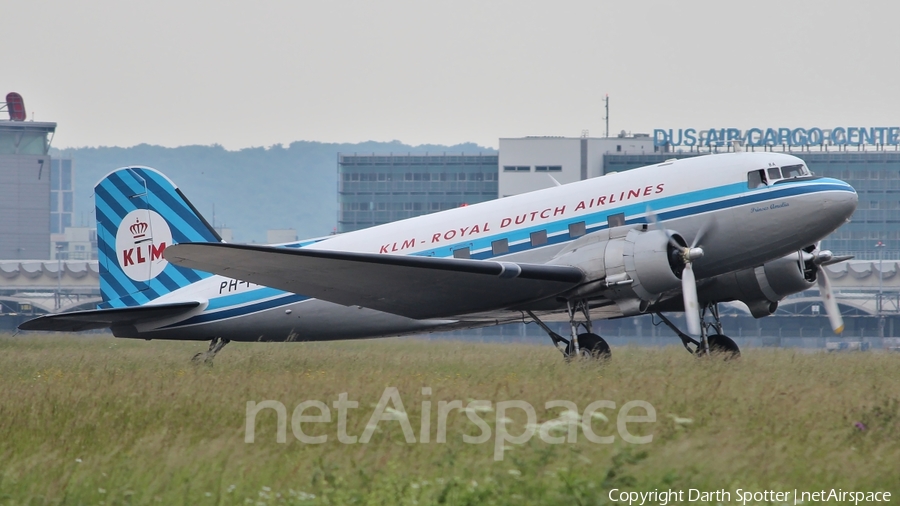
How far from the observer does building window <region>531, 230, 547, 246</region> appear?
19.5 meters

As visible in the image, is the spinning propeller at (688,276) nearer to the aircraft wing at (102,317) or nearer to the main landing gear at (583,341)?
the main landing gear at (583,341)

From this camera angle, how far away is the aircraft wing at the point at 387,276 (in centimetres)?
1761

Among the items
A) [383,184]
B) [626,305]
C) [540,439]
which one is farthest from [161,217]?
[383,184]

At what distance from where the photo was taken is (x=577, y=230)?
19.3 metres

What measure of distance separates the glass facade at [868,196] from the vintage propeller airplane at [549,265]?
354 ft

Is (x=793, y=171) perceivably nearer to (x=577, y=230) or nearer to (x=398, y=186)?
(x=577, y=230)

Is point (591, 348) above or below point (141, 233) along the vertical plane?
Result: below

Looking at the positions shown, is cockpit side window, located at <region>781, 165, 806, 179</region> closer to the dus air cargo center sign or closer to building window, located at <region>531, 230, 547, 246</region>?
building window, located at <region>531, 230, 547, 246</region>

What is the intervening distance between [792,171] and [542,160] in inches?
3915

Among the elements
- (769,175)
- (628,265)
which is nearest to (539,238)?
(628,265)

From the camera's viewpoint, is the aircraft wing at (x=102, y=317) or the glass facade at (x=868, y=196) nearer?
the aircraft wing at (x=102, y=317)

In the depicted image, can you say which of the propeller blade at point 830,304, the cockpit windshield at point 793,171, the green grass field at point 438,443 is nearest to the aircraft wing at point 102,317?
the green grass field at point 438,443

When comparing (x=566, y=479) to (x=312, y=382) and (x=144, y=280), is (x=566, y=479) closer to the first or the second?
(x=312, y=382)

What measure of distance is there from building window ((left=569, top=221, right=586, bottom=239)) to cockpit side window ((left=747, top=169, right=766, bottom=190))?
309cm
